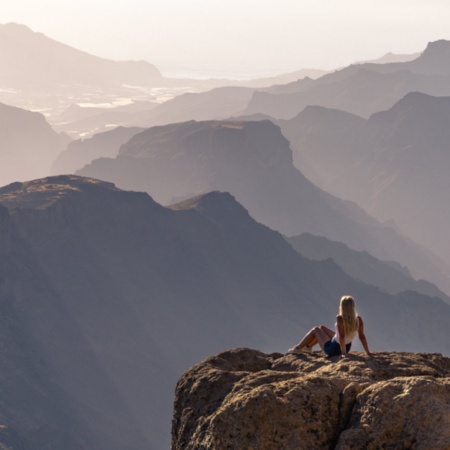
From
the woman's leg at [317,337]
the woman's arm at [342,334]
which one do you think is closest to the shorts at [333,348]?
the woman's arm at [342,334]

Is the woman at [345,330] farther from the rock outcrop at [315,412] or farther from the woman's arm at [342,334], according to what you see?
the rock outcrop at [315,412]

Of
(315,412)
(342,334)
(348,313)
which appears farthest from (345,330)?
(315,412)

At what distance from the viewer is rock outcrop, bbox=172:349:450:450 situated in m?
13.7

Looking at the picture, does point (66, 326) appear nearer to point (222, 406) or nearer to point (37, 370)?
point (37, 370)

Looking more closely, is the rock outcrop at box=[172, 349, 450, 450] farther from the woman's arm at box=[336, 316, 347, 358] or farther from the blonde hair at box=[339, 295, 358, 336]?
the blonde hair at box=[339, 295, 358, 336]

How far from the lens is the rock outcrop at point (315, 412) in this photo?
1373cm

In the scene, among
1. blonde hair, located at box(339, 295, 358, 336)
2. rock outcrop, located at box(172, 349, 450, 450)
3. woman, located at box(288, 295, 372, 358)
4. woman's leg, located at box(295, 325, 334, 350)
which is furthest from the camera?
woman's leg, located at box(295, 325, 334, 350)

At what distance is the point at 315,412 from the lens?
47.0 ft

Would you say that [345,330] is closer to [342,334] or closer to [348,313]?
[342,334]

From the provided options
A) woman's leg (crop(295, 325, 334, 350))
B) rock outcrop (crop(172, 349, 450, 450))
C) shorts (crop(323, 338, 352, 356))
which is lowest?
rock outcrop (crop(172, 349, 450, 450))

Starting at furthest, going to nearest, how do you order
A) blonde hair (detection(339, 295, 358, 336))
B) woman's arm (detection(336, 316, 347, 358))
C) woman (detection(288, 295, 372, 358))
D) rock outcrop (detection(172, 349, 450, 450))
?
blonde hair (detection(339, 295, 358, 336)), woman (detection(288, 295, 372, 358)), woman's arm (detection(336, 316, 347, 358)), rock outcrop (detection(172, 349, 450, 450))

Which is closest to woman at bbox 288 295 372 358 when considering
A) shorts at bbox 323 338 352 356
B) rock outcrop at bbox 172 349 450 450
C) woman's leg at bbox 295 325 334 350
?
shorts at bbox 323 338 352 356

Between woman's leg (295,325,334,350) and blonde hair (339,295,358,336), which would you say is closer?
blonde hair (339,295,358,336)

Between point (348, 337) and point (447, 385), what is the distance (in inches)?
129
